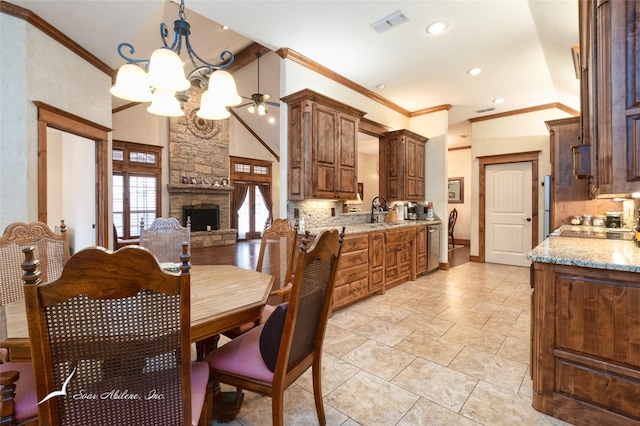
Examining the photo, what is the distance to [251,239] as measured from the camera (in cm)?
1011

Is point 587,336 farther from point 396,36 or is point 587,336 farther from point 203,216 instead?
point 203,216

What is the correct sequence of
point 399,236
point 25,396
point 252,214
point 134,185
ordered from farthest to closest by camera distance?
point 252,214, point 134,185, point 399,236, point 25,396

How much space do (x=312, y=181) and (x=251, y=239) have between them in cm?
706

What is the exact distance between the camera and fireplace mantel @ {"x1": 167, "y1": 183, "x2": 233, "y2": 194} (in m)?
7.73

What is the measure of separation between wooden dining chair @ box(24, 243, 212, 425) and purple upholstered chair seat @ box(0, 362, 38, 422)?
9.5 inches

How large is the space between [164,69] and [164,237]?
1.36 metres

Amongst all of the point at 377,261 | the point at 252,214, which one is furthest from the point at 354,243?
the point at 252,214

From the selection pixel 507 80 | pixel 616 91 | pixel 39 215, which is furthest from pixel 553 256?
pixel 39 215

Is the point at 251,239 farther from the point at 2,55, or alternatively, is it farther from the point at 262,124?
the point at 2,55

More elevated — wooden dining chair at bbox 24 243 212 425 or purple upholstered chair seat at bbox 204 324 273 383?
wooden dining chair at bbox 24 243 212 425

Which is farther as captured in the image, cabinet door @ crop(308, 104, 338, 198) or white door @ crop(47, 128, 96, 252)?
white door @ crop(47, 128, 96, 252)

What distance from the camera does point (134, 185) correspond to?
7.24 meters

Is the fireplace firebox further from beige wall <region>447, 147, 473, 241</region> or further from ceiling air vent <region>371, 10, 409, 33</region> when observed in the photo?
beige wall <region>447, 147, 473, 241</region>

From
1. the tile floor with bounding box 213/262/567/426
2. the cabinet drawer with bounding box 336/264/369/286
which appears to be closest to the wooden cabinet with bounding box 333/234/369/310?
the cabinet drawer with bounding box 336/264/369/286
